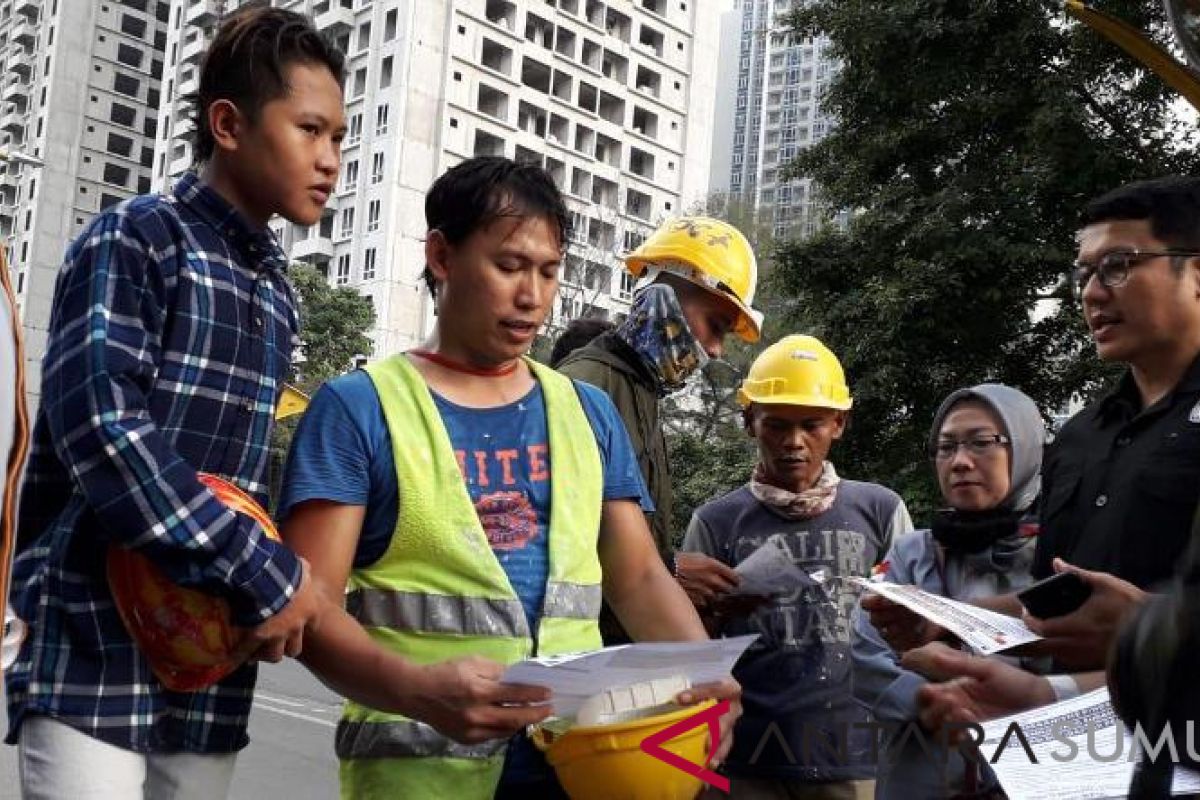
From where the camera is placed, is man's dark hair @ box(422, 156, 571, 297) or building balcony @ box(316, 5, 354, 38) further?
building balcony @ box(316, 5, 354, 38)

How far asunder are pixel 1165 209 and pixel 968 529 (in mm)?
904

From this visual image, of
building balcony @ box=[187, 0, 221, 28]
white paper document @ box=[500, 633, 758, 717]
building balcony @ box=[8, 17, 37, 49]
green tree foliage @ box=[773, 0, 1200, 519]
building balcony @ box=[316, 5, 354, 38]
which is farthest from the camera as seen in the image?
building balcony @ box=[8, 17, 37, 49]

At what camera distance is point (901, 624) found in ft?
8.16

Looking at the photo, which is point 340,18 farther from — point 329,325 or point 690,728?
point 690,728

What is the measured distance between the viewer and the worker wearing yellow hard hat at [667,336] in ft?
10.8

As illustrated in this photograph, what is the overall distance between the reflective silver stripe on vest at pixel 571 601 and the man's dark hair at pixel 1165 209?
4.10 ft

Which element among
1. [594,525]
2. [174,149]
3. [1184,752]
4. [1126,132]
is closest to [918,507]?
[1126,132]

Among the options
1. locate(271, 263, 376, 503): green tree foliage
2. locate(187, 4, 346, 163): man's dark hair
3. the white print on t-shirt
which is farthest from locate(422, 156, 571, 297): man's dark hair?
locate(271, 263, 376, 503): green tree foliage

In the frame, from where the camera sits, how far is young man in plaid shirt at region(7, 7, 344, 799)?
1.89m

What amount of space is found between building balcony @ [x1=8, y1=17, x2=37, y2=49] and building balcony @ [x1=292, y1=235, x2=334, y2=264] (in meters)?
27.3

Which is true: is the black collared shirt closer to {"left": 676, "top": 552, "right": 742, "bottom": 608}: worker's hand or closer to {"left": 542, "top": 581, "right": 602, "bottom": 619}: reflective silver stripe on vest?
{"left": 542, "top": 581, "right": 602, "bottom": 619}: reflective silver stripe on vest

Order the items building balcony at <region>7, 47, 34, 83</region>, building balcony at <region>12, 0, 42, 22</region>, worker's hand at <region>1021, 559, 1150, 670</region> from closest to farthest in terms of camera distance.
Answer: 1. worker's hand at <region>1021, 559, 1150, 670</region>
2. building balcony at <region>7, 47, 34, 83</region>
3. building balcony at <region>12, 0, 42, 22</region>

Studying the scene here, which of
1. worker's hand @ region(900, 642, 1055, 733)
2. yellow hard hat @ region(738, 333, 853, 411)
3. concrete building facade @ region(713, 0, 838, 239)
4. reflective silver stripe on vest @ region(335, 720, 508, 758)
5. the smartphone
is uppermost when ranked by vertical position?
concrete building facade @ region(713, 0, 838, 239)

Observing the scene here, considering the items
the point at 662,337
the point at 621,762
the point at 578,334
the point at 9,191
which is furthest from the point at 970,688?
the point at 9,191
